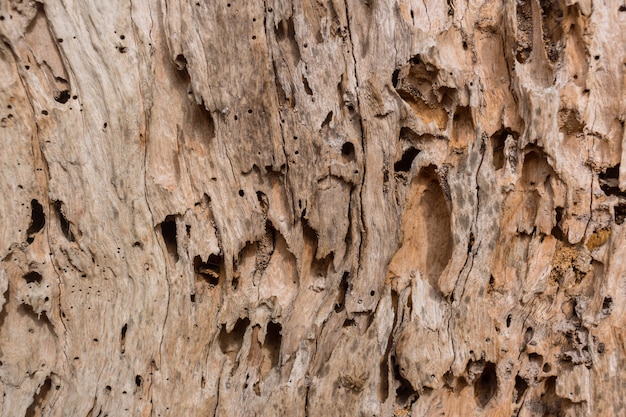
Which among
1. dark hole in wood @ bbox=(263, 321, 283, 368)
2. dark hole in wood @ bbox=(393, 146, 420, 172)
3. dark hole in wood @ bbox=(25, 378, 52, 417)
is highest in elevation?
dark hole in wood @ bbox=(393, 146, 420, 172)

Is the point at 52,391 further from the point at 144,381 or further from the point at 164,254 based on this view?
the point at 164,254

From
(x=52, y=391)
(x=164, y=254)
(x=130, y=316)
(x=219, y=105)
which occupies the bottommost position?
(x=52, y=391)

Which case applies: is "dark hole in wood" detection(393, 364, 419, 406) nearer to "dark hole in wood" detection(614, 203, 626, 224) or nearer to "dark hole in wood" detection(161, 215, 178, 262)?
"dark hole in wood" detection(161, 215, 178, 262)

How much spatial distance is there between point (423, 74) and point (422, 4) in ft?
1.28

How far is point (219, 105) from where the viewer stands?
2.75 metres

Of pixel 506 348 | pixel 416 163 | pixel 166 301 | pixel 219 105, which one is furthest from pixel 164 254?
pixel 506 348

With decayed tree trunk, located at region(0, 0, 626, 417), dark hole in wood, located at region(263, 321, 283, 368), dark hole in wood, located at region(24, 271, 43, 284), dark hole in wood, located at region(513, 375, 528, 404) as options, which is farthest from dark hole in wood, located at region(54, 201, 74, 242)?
dark hole in wood, located at region(513, 375, 528, 404)

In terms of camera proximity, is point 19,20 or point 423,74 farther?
point 423,74

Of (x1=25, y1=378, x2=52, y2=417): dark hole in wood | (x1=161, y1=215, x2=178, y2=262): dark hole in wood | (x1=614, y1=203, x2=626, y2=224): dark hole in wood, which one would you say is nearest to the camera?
(x1=25, y1=378, x2=52, y2=417): dark hole in wood

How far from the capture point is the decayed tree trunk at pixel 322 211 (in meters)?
2.67

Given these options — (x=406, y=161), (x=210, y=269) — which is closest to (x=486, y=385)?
(x=406, y=161)

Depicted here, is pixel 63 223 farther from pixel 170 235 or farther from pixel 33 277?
pixel 170 235

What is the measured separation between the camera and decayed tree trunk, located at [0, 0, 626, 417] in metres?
2.67

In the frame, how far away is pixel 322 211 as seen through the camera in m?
2.84
